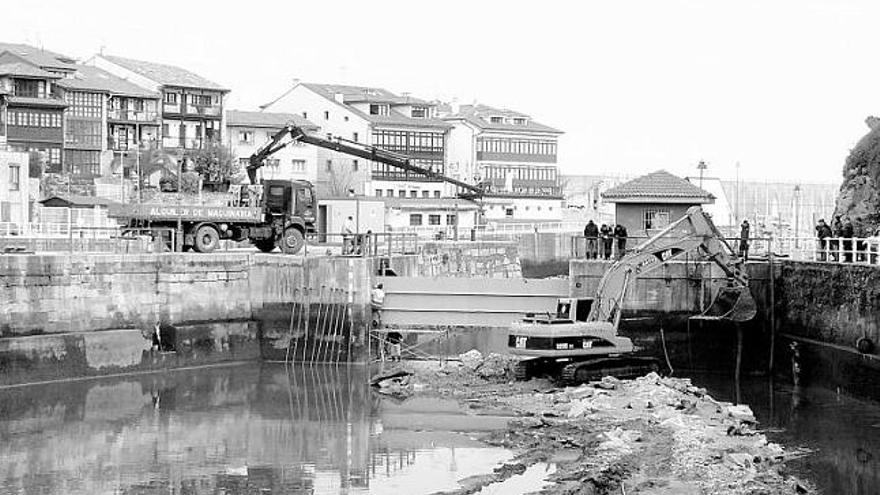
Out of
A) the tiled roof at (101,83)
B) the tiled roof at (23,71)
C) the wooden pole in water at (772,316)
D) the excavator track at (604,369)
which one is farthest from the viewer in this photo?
the tiled roof at (101,83)

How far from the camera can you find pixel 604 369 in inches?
1334

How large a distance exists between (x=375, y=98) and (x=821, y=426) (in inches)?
2785

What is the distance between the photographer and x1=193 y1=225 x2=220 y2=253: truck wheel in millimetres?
42541

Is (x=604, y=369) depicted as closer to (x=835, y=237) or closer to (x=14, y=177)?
(x=835, y=237)

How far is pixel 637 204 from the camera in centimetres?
4866

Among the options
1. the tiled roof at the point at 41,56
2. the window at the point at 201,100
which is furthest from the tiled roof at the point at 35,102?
the window at the point at 201,100

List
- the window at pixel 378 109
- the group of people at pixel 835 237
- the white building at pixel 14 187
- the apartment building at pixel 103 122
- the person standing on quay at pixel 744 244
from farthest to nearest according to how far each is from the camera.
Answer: the window at pixel 378 109, the apartment building at pixel 103 122, the white building at pixel 14 187, the person standing on quay at pixel 744 244, the group of people at pixel 835 237

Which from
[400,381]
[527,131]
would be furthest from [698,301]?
[527,131]

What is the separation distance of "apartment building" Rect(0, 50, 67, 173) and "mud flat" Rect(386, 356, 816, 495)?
5015cm

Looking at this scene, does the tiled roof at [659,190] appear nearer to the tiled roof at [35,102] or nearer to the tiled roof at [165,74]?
the tiled roof at [35,102]

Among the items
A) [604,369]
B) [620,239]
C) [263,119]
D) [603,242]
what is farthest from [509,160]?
[604,369]

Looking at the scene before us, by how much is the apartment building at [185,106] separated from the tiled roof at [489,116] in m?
18.5

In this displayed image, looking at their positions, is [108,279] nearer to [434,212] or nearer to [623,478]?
[623,478]

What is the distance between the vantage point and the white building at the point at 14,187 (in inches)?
2447
